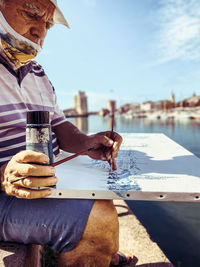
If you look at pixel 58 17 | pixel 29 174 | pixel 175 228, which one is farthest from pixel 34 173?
pixel 175 228

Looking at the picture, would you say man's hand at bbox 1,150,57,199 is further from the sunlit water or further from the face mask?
the sunlit water

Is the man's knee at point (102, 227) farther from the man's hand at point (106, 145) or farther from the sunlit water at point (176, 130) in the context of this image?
the sunlit water at point (176, 130)

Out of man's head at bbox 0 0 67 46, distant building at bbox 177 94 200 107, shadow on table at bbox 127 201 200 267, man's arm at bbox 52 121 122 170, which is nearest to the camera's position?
man's head at bbox 0 0 67 46

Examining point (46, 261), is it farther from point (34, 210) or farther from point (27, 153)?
point (27, 153)

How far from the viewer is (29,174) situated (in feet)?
2.20

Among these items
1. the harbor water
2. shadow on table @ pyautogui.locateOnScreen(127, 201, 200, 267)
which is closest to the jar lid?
the harbor water

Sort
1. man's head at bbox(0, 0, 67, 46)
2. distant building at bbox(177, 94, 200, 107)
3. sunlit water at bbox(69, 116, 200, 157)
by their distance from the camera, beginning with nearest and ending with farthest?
man's head at bbox(0, 0, 67, 46)
sunlit water at bbox(69, 116, 200, 157)
distant building at bbox(177, 94, 200, 107)

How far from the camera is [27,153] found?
2.23ft

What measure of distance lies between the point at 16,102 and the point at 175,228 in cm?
277

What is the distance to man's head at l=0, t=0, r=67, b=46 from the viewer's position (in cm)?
106

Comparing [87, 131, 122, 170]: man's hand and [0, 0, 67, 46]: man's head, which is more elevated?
[0, 0, 67, 46]: man's head

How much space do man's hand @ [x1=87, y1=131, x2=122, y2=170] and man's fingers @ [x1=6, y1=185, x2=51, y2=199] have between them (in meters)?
0.48

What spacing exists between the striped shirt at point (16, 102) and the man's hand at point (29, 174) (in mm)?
347

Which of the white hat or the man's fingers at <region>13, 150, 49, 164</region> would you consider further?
the white hat
